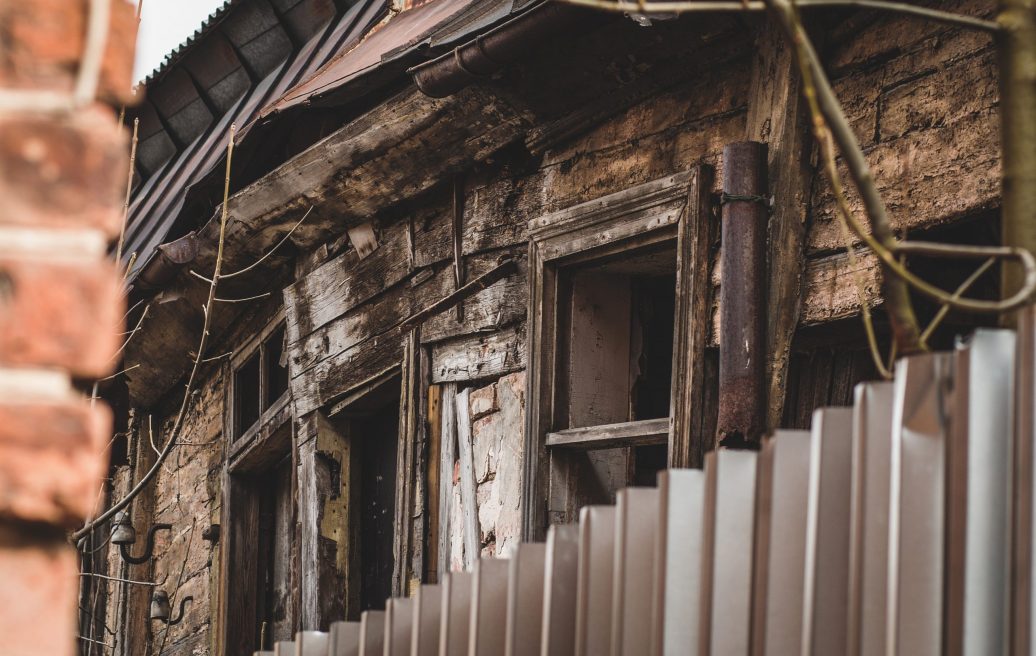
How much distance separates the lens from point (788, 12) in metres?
2.06

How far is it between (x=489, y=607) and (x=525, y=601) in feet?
0.33

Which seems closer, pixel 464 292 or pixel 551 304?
pixel 551 304

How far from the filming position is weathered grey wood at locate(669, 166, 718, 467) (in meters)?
3.85

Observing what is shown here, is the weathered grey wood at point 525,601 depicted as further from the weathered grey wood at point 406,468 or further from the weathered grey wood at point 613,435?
the weathered grey wood at point 406,468

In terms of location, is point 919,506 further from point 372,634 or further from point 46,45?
point 372,634

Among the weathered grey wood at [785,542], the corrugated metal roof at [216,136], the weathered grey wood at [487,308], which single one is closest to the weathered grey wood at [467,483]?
the weathered grey wood at [487,308]

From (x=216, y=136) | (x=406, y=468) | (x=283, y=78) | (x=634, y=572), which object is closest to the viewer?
(x=634, y=572)

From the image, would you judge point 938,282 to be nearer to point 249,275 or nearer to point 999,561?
point 999,561

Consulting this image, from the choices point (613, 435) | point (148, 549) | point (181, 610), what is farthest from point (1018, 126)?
point (148, 549)

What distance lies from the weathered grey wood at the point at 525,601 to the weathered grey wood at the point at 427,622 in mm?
288

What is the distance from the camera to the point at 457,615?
105 inches

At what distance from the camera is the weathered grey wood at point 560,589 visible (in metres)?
2.44

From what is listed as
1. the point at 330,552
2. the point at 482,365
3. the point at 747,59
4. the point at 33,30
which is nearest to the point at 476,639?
the point at 33,30

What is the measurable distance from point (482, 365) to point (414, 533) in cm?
79
